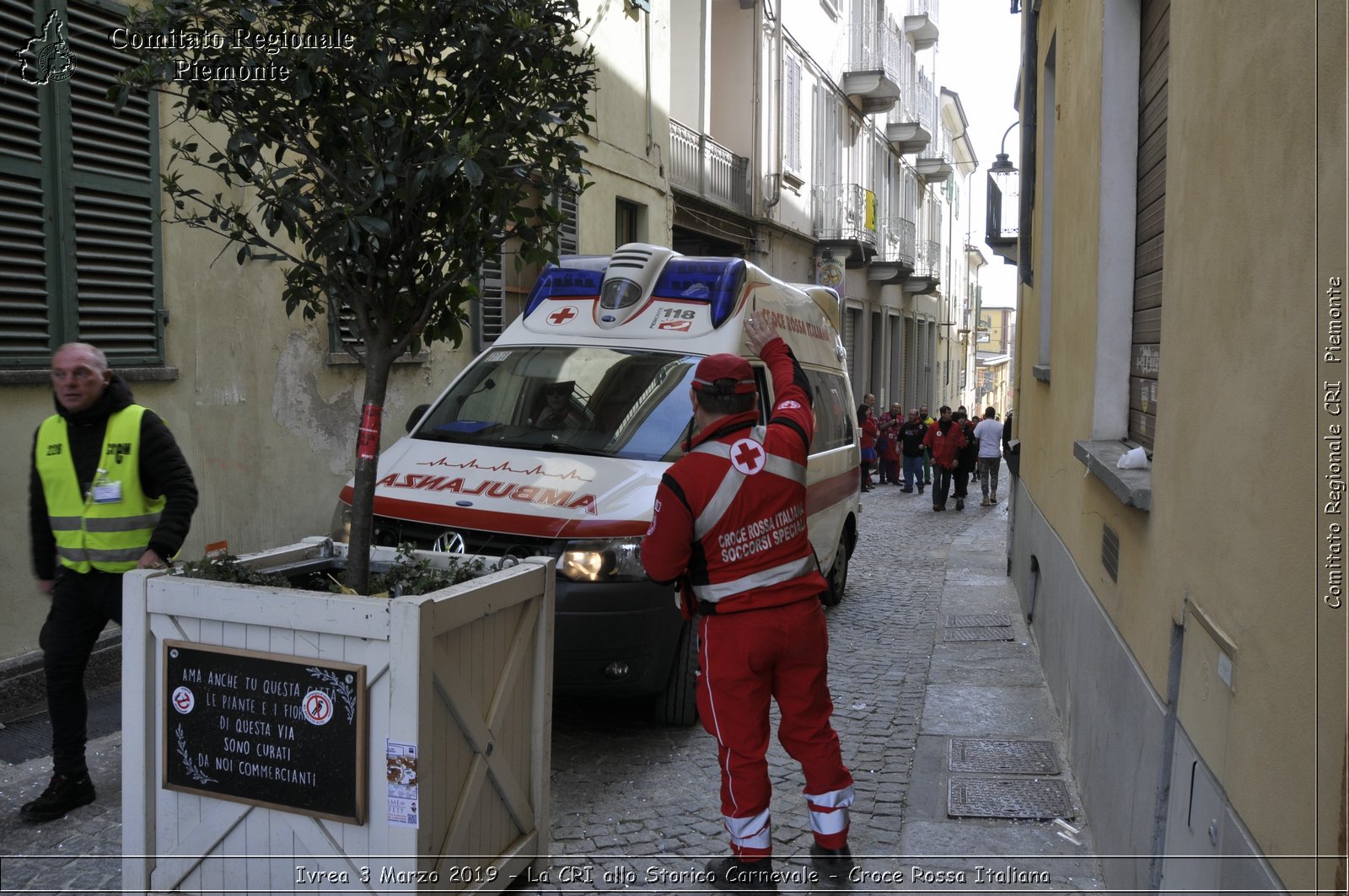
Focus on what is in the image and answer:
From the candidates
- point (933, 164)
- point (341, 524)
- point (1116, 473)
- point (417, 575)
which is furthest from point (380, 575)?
point (933, 164)

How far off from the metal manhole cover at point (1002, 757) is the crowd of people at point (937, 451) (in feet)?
34.4

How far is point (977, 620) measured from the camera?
31.0 ft

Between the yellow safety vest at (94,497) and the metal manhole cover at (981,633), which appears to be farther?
the metal manhole cover at (981,633)

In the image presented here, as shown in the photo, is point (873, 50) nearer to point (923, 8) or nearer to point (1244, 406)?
point (923, 8)

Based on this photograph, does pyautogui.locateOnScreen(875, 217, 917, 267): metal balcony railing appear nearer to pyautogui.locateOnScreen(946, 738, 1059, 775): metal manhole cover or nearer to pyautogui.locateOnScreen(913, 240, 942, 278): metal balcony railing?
pyautogui.locateOnScreen(913, 240, 942, 278): metal balcony railing

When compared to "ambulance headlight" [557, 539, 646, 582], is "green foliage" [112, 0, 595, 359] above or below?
above

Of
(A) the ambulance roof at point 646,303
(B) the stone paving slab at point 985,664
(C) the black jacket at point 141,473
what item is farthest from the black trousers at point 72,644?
(B) the stone paving slab at point 985,664

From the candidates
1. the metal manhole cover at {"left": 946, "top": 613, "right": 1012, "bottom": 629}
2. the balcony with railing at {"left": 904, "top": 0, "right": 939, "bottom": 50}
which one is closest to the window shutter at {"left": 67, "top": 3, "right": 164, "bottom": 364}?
the metal manhole cover at {"left": 946, "top": 613, "right": 1012, "bottom": 629}

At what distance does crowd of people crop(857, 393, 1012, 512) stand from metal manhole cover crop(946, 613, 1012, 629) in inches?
270

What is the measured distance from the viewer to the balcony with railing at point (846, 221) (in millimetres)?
26312

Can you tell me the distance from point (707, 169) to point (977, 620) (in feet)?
39.7

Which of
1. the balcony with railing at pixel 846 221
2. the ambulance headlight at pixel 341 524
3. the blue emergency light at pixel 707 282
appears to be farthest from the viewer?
the balcony with railing at pixel 846 221

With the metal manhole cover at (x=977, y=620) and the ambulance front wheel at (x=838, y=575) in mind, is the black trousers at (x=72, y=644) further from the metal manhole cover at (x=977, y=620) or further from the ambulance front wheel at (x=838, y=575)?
the metal manhole cover at (x=977, y=620)

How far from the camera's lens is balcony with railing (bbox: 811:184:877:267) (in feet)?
86.3
